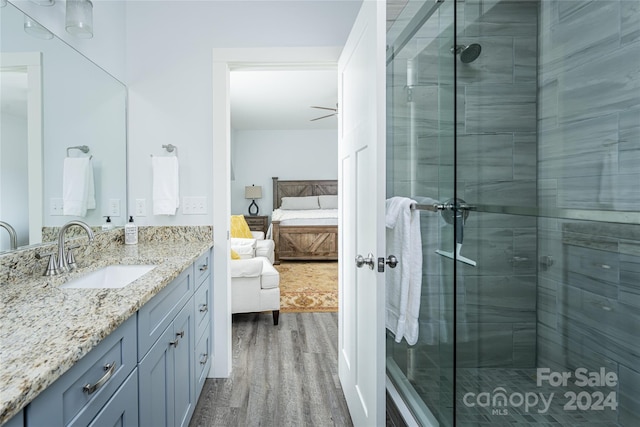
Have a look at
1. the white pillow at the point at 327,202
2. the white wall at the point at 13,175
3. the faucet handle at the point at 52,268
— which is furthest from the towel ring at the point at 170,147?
the white pillow at the point at 327,202

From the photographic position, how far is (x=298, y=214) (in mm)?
6516

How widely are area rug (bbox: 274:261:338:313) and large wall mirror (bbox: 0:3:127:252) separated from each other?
7.02ft

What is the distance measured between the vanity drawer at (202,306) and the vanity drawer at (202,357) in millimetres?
61

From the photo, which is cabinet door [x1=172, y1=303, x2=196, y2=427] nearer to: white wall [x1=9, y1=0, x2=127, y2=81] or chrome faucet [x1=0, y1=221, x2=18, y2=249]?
chrome faucet [x1=0, y1=221, x2=18, y2=249]

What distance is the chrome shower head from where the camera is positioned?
4.97ft

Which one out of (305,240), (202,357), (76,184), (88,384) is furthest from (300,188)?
(88,384)

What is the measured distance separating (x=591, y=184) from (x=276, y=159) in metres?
6.99

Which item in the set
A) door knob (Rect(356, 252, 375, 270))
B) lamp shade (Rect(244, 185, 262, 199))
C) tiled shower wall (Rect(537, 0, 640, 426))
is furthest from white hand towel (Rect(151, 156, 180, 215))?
lamp shade (Rect(244, 185, 262, 199))

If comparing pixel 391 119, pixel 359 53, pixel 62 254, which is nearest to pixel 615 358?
pixel 391 119

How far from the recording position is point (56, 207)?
5.28ft

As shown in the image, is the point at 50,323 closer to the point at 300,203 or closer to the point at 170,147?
the point at 170,147

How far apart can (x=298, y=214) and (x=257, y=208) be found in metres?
1.61

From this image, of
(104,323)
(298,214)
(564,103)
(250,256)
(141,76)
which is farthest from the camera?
(298,214)

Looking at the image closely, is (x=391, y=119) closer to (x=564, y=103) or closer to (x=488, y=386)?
(x=564, y=103)
